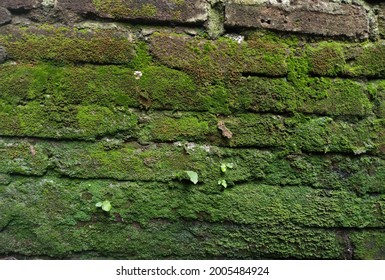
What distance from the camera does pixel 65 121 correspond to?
135 centimetres

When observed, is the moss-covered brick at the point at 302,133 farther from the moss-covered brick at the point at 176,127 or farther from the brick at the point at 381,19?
the brick at the point at 381,19

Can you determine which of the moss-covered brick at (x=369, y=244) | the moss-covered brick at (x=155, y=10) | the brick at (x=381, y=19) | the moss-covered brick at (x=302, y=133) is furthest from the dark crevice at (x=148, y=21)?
the moss-covered brick at (x=369, y=244)

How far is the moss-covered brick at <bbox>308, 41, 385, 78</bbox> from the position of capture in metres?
1.42

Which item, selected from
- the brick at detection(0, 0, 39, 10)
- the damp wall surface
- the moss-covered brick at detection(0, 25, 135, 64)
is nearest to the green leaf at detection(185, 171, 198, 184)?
the damp wall surface

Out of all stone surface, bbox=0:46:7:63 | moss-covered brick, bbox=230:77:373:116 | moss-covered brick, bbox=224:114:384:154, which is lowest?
moss-covered brick, bbox=224:114:384:154

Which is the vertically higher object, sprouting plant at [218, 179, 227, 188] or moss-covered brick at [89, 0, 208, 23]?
moss-covered brick at [89, 0, 208, 23]

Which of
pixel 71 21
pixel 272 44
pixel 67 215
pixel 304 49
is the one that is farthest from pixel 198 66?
pixel 67 215

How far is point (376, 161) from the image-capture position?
143 centimetres

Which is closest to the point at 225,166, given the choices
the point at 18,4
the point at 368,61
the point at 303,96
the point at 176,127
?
the point at 176,127

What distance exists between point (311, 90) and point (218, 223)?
78cm

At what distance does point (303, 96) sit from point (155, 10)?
2.67 feet

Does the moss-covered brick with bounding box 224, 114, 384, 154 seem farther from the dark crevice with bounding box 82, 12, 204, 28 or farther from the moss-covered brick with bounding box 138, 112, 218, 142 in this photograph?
the dark crevice with bounding box 82, 12, 204, 28

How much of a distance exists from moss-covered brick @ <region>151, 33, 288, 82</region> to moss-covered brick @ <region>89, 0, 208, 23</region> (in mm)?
90

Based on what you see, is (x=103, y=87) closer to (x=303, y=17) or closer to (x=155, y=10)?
(x=155, y=10)
